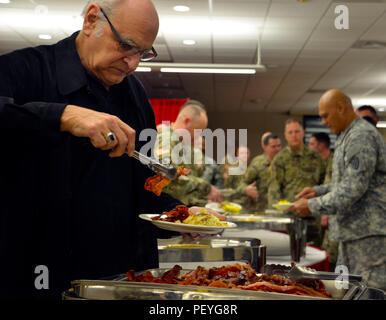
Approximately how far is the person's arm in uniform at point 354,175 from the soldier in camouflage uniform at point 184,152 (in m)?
0.73

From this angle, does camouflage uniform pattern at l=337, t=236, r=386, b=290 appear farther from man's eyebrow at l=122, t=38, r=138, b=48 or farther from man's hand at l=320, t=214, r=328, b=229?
man's eyebrow at l=122, t=38, r=138, b=48

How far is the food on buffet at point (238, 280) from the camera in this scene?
75cm

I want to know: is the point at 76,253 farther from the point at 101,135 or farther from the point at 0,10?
the point at 0,10

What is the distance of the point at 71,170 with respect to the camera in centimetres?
105

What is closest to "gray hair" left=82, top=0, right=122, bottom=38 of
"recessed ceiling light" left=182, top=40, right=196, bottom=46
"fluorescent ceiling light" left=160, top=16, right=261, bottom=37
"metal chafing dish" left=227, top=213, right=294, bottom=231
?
"metal chafing dish" left=227, top=213, right=294, bottom=231

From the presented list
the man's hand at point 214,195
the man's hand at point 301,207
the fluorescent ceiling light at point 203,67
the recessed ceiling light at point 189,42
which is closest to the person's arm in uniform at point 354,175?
the man's hand at point 301,207

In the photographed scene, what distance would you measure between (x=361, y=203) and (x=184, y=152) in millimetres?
1230

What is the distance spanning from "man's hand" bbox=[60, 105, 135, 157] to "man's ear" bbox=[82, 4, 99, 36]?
0.35 meters

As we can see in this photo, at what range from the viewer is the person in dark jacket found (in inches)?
36.1

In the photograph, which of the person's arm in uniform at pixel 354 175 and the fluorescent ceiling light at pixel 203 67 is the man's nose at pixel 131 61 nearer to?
the person's arm in uniform at pixel 354 175

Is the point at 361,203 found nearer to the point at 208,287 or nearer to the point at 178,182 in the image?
the point at 178,182
